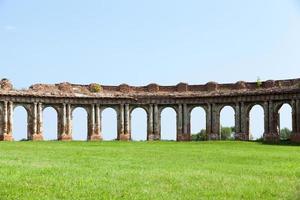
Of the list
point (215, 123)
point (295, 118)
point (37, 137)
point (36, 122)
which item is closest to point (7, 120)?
point (36, 122)

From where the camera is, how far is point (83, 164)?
74.6ft

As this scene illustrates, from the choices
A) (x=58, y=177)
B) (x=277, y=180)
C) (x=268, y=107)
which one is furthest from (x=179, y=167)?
(x=268, y=107)

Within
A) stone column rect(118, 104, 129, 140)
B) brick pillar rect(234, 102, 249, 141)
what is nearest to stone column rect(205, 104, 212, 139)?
brick pillar rect(234, 102, 249, 141)

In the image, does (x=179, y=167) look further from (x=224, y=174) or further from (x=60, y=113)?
(x=60, y=113)

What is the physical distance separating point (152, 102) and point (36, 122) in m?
14.7

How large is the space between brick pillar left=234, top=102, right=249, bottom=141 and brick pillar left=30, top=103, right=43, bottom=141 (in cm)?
2405

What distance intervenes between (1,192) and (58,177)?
293 cm

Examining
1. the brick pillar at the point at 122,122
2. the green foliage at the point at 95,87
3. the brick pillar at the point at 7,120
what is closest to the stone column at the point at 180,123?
Result: the brick pillar at the point at 122,122

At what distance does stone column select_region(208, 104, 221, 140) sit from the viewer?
67688 mm

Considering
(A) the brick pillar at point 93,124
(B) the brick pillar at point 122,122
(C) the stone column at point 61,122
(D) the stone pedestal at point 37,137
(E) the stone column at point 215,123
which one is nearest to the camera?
(D) the stone pedestal at point 37,137

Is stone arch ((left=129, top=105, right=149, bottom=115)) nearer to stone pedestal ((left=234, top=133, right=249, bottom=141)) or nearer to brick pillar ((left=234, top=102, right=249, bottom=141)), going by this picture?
brick pillar ((left=234, top=102, right=249, bottom=141))

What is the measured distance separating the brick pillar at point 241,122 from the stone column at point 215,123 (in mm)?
2389

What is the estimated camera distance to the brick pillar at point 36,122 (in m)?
65.7

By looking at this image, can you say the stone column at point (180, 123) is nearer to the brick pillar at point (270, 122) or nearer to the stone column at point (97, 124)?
the stone column at point (97, 124)
